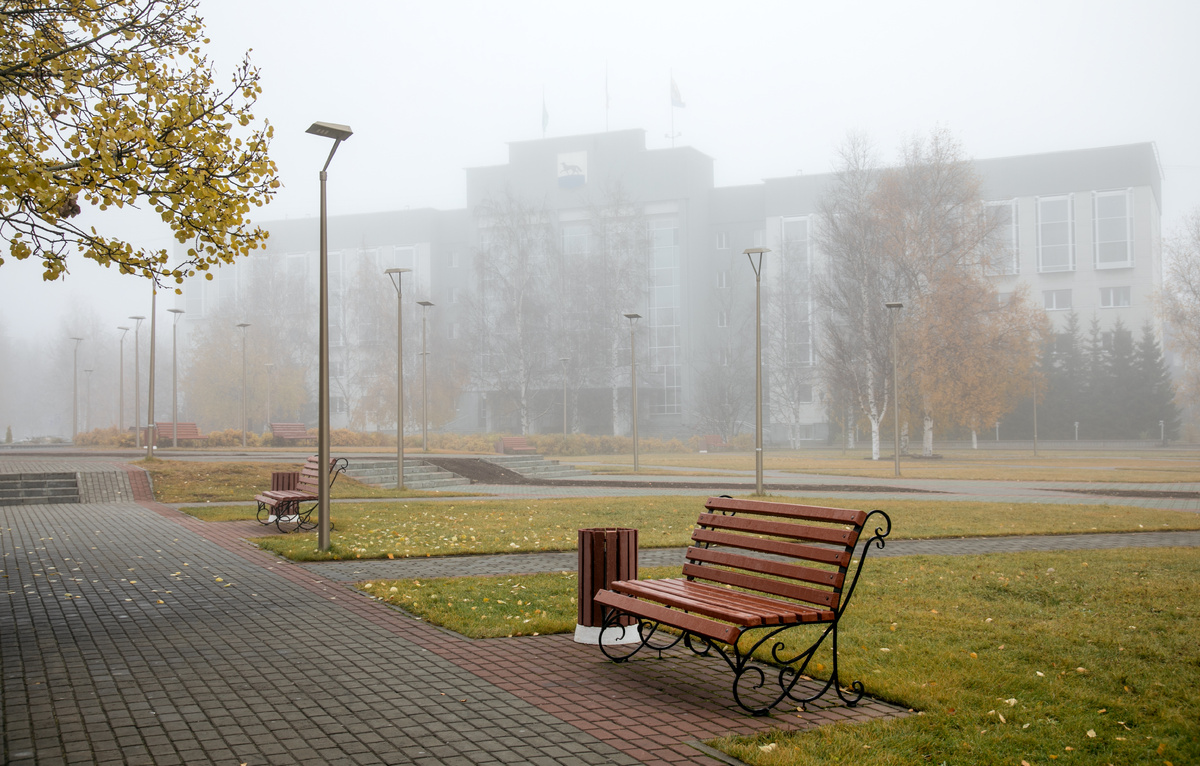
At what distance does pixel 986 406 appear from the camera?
4222cm

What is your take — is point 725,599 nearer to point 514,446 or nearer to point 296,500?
point 296,500

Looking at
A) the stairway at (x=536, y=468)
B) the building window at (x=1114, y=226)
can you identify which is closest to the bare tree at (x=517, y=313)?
the stairway at (x=536, y=468)

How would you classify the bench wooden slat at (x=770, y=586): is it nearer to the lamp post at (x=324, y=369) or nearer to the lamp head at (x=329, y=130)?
the lamp post at (x=324, y=369)

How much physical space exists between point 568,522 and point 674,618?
9242 mm

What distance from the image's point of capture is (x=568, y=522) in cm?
1422

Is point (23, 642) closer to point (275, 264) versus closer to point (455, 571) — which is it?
point (455, 571)

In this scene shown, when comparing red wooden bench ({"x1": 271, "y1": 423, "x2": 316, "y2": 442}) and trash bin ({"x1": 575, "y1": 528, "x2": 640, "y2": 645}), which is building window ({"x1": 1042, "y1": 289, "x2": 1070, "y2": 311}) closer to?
red wooden bench ({"x1": 271, "y1": 423, "x2": 316, "y2": 442})

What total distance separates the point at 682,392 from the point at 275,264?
118ft

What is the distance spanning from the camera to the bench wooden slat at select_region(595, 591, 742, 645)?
463cm

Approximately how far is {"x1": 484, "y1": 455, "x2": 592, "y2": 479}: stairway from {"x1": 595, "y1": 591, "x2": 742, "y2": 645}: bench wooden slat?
22.7m

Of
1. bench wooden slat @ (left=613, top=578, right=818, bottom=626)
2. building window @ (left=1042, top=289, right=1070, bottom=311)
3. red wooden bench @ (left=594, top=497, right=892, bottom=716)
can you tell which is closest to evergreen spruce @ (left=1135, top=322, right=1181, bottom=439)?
building window @ (left=1042, top=289, right=1070, bottom=311)

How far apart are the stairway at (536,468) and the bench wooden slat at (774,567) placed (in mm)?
22657

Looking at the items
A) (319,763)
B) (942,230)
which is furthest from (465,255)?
(319,763)

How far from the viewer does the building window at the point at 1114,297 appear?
229 ft
